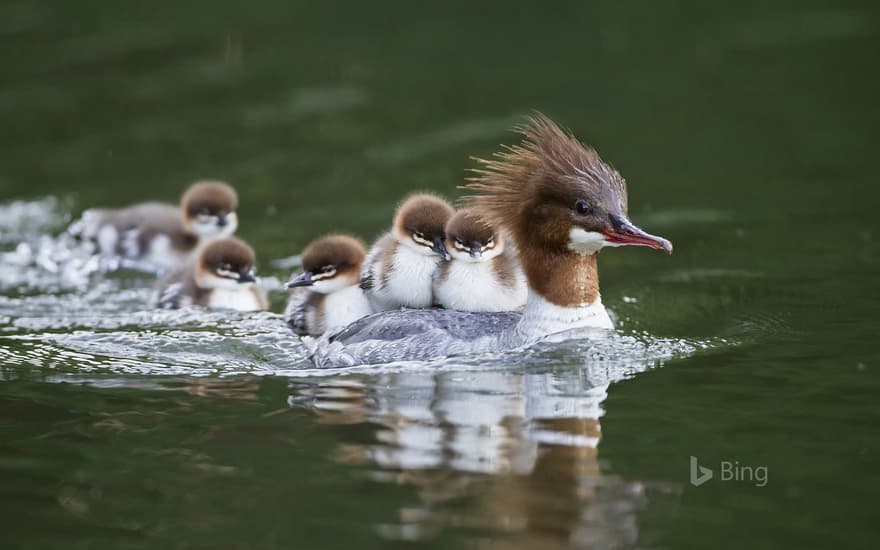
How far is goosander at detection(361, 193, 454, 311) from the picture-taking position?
7590 millimetres

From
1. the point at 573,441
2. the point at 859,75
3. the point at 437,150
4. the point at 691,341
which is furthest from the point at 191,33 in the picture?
the point at 573,441

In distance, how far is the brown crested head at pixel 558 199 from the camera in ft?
22.4

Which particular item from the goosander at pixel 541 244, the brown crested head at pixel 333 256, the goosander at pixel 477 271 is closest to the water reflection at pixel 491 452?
the goosander at pixel 541 244

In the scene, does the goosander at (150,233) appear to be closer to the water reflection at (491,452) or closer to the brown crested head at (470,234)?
the brown crested head at (470,234)

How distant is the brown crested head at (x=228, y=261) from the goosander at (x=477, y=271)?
1771 mm

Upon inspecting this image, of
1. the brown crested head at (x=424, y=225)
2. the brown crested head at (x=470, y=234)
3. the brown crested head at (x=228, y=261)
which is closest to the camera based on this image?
the brown crested head at (x=470, y=234)

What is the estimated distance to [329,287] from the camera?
26.9 feet

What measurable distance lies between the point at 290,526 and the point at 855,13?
40.1 ft

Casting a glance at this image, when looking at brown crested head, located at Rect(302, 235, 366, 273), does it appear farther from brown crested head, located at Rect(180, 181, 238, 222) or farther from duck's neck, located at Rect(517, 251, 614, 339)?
brown crested head, located at Rect(180, 181, 238, 222)

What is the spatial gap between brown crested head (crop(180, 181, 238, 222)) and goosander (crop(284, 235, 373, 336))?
84.9 inches

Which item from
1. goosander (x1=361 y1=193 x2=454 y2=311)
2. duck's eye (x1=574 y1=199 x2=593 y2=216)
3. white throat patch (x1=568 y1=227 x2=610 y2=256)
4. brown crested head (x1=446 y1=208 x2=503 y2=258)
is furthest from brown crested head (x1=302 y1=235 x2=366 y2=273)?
duck's eye (x1=574 y1=199 x2=593 y2=216)

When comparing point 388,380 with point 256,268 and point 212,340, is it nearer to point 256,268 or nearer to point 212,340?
point 212,340

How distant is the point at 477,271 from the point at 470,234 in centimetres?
28

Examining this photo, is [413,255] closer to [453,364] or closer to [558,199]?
[453,364]
